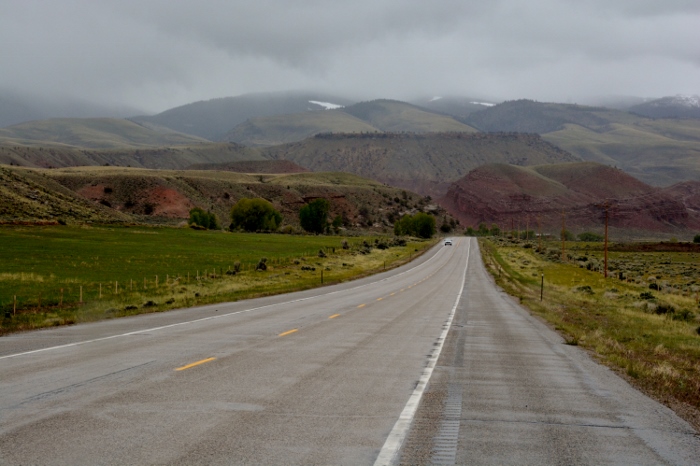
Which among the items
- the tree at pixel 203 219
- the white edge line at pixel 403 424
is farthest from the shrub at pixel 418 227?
the white edge line at pixel 403 424

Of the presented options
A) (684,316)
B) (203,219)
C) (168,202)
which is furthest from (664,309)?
(168,202)

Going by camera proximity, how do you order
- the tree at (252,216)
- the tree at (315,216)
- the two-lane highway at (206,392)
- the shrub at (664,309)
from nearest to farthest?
the two-lane highway at (206,392)
the shrub at (664,309)
the tree at (252,216)
the tree at (315,216)

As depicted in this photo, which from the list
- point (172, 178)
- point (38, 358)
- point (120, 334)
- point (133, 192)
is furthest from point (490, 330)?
point (172, 178)

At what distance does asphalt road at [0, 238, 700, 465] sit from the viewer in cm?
700

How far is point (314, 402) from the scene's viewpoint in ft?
30.1

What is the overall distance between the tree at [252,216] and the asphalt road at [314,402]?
12682 cm

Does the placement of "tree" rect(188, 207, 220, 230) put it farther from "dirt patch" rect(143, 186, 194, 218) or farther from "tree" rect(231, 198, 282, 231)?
"dirt patch" rect(143, 186, 194, 218)

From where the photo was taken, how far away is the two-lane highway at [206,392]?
690 cm

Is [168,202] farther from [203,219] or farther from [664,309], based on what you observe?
[664,309]

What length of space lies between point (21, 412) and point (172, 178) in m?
174

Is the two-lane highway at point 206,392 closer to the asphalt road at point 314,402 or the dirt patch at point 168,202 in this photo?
the asphalt road at point 314,402

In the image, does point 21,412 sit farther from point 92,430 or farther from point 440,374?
point 440,374

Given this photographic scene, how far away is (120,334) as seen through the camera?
16.7 m

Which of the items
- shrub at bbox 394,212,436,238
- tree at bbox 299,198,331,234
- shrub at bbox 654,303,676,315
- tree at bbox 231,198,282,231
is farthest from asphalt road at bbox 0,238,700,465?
shrub at bbox 394,212,436,238
